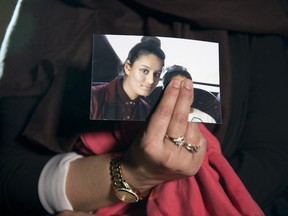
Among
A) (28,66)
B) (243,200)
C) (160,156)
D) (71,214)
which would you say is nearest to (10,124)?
(28,66)

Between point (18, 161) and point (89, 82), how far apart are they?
8.9 inches

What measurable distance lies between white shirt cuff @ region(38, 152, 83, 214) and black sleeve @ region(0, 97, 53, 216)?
15mm

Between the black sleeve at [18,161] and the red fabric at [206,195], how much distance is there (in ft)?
0.81

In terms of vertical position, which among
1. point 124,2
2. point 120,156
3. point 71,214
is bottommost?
point 71,214

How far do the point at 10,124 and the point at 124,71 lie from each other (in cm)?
33

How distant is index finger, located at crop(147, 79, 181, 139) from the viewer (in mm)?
485

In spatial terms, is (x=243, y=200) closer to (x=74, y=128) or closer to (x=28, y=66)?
(x=74, y=128)

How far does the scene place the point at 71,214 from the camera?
23.3 inches

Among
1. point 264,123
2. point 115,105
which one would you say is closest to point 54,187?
point 115,105

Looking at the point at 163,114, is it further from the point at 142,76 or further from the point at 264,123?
the point at 264,123

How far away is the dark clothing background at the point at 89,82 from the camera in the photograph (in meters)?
0.67

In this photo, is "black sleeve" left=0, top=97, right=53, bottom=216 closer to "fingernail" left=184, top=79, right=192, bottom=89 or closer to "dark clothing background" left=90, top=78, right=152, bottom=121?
"dark clothing background" left=90, top=78, right=152, bottom=121

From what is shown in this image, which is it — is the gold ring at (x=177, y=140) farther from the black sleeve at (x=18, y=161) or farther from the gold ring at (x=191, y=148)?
the black sleeve at (x=18, y=161)

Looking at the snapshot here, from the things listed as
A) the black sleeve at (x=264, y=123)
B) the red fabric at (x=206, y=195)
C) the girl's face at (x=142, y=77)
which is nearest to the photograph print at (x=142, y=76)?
the girl's face at (x=142, y=77)
